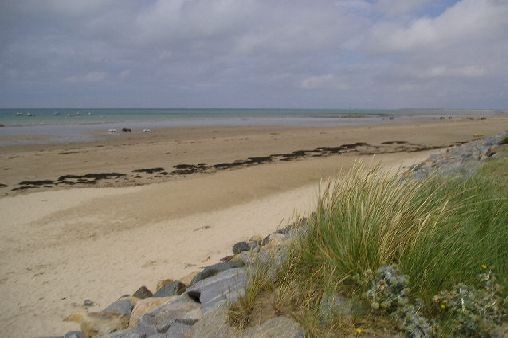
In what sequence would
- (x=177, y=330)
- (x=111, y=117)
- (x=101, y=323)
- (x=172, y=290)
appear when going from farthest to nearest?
(x=111, y=117), (x=172, y=290), (x=101, y=323), (x=177, y=330)

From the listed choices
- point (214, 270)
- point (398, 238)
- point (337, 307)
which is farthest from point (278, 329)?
point (214, 270)

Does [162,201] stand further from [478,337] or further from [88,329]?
[478,337]

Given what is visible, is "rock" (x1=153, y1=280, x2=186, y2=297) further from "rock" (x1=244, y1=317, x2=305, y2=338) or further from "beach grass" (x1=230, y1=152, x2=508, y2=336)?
"rock" (x1=244, y1=317, x2=305, y2=338)

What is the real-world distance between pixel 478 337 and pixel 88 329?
4.19 meters

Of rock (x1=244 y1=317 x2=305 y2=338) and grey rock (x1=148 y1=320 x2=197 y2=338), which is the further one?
grey rock (x1=148 y1=320 x2=197 y2=338)

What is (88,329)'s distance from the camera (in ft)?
15.9

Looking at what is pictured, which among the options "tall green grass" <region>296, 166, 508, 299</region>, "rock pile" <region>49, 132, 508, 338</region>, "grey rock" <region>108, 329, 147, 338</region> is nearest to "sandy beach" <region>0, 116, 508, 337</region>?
"tall green grass" <region>296, 166, 508, 299</region>

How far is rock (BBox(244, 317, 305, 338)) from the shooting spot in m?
2.83

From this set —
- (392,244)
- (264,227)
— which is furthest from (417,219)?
(264,227)

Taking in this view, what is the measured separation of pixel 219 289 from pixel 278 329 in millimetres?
1443

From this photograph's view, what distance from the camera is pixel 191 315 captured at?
154 inches

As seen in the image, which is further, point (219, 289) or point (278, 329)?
point (219, 289)

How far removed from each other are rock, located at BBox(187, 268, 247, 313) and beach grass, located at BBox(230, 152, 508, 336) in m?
0.48

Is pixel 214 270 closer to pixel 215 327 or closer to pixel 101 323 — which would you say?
pixel 101 323
